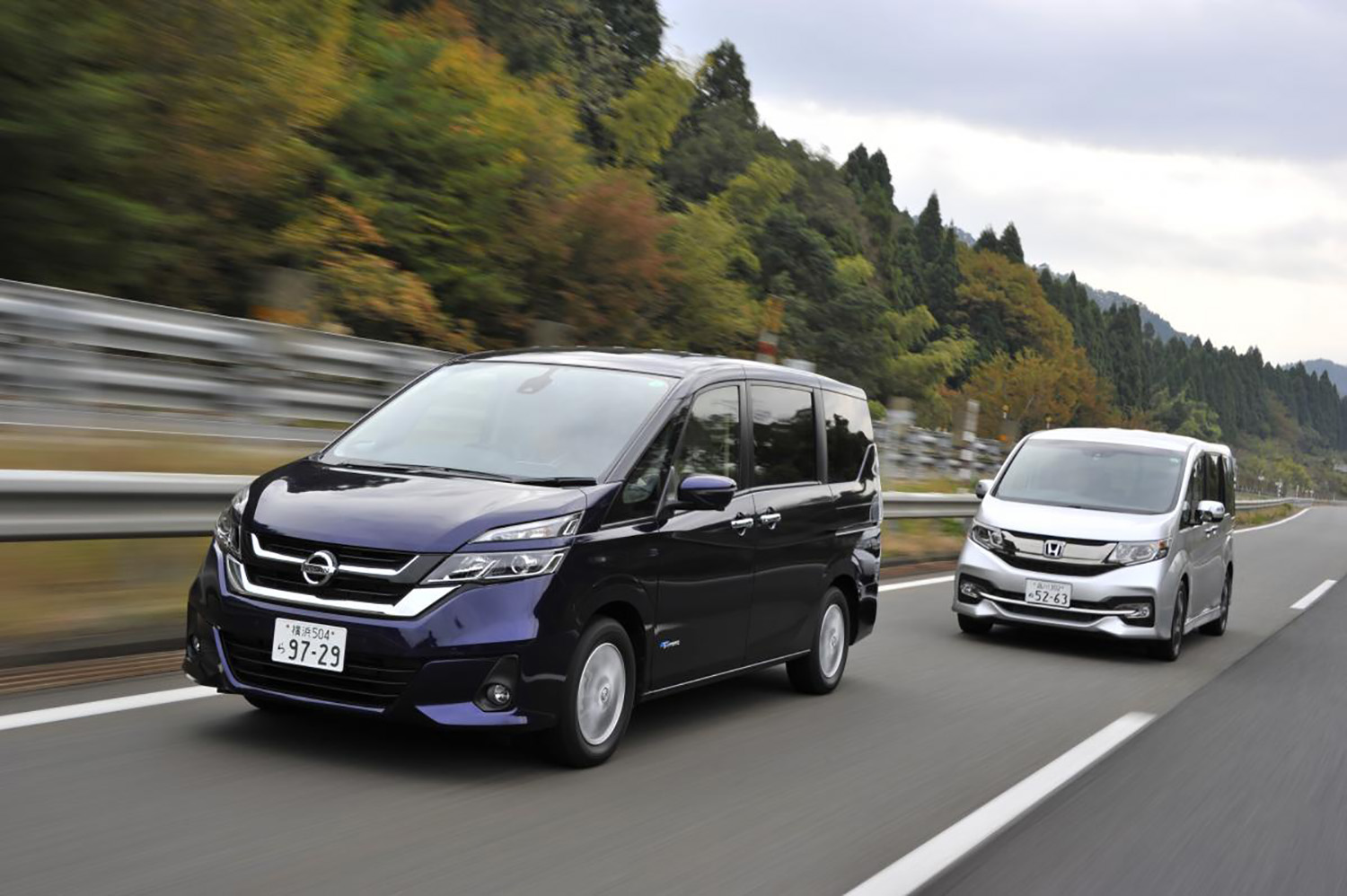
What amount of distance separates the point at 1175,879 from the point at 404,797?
8.82 feet

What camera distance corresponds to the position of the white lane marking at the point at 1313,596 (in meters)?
17.2

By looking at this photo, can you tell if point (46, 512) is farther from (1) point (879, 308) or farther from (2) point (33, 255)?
(1) point (879, 308)

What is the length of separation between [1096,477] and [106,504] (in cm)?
805

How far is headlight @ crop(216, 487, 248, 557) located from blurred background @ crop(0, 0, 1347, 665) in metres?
1.44

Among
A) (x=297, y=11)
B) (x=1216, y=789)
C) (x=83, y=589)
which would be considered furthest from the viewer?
(x=297, y=11)

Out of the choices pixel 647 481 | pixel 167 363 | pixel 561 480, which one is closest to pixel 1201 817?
pixel 647 481

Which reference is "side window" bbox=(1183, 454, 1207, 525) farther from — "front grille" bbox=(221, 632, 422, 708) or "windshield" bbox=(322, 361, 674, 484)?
"front grille" bbox=(221, 632, 422, 708)

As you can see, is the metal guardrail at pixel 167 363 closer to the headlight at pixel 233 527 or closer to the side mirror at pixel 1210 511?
the headlight at pixel 233 527

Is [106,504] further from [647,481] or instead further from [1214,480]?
[1214,480]

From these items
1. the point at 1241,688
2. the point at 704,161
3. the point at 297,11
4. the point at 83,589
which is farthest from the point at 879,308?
the point at 83,589

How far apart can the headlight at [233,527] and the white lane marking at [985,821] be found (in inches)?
105

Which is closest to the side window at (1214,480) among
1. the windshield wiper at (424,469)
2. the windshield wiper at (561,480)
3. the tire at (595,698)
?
the tire at (595,698)

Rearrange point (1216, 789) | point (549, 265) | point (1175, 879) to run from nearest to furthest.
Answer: point (1175, 879) → point (1216, 789) → point (549, 265)

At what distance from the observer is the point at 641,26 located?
183ft
